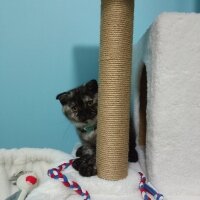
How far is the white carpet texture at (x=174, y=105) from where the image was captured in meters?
0.89

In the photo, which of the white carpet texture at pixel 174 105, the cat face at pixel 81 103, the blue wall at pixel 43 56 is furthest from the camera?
the blue wall at pixel 43 56

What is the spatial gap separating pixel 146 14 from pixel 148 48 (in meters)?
0.58

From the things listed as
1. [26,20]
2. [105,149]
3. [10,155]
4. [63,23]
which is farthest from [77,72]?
[105,149]

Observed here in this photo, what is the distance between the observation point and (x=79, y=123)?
1205mm

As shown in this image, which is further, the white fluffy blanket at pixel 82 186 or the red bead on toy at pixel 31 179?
the red bead on toy at pixel 31 179

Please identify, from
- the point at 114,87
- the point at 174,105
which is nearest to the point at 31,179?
the point at 114,87

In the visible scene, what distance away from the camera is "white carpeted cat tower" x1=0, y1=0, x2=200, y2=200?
906mm

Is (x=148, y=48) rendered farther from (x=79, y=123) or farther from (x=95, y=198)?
(x=95, y=198)

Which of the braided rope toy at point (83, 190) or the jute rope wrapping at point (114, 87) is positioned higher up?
the jute rope wrapping at point (114, 87)

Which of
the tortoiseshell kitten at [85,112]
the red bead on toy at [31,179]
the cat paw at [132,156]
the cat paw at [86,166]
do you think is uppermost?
the tortoiseshell kitten at [85,112]

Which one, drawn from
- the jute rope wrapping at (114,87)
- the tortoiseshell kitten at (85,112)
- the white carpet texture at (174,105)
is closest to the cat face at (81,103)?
the tortoiseshell kitten at (85,112)

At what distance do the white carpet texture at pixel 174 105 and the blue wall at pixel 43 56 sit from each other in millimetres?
580

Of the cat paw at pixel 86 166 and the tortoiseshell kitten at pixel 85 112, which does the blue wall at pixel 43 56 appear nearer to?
the tortoiseshell kitten at pixel 85 112

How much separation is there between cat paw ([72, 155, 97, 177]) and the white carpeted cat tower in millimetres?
19
